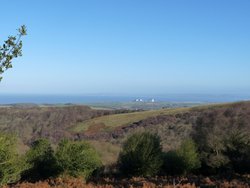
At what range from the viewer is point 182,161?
43.1 metres

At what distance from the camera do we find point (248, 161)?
4128 cm

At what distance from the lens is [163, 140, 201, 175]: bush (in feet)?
141

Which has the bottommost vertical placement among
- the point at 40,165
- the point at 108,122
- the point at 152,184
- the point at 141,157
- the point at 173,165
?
the point at 108,122

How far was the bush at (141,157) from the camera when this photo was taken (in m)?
41.5

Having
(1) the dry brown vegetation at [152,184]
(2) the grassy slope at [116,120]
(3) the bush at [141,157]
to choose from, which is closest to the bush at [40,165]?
(3) the bush at [141,157]

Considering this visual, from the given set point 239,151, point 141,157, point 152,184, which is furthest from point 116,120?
point 152,184

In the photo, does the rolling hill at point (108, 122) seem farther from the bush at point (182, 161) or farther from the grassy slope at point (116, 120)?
the bush at point (182, 161)

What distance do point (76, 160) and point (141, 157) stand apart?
6830mm

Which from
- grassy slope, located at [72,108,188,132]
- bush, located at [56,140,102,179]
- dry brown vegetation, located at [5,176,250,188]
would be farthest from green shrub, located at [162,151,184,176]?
grassy slope, located at [72,108,188,132]

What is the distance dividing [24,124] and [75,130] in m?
14.6

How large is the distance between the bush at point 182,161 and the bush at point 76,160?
817 cm

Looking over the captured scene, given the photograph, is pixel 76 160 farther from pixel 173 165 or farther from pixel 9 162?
pixel 173 165

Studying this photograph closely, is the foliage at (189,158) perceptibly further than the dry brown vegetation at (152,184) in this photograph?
Yes

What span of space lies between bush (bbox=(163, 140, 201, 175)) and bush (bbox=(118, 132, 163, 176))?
1624mm
